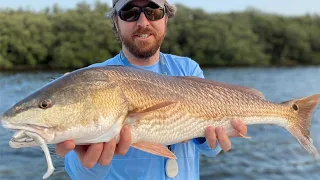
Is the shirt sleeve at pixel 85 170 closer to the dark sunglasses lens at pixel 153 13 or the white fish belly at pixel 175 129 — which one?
the white fish belly at pixel 175 129

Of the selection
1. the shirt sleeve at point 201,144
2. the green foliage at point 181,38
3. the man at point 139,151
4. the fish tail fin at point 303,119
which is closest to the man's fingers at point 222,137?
the man at point 139,151

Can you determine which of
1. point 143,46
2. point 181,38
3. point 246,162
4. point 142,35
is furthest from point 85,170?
point 181,38

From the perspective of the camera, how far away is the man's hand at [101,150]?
8.28 ft

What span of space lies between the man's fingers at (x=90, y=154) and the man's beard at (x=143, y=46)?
41.9 inches

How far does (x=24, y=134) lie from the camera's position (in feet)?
7.50

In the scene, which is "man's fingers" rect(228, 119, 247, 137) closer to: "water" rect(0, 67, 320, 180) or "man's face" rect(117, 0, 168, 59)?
"man's face" rect(117, 0, 168, 59)

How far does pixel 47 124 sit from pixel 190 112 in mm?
1093

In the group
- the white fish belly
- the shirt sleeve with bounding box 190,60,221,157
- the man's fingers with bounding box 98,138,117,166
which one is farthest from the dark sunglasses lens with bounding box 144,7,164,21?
the man's fingers with bounding box 98,138,117,166

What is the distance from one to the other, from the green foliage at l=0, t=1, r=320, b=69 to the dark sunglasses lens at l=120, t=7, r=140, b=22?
40503 millimetres

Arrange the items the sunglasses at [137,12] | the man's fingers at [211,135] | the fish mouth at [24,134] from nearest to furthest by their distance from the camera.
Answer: the fish mouth at [24,134], the man's fingers at [211,135], the sunglasses at [137,12]

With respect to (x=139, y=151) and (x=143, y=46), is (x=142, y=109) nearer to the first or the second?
(x=139, y=151)

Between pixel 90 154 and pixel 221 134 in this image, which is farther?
pixel 221 134

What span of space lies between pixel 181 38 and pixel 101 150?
54.1 metres

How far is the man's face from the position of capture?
10.9 feet
